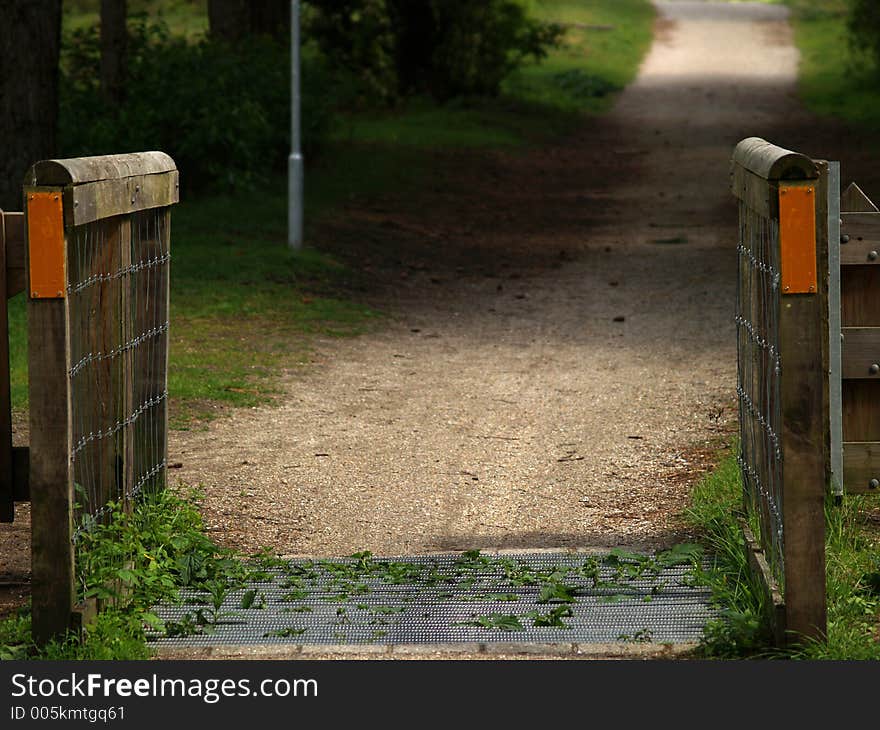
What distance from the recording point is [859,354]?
6.66 m

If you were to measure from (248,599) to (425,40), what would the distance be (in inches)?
1055

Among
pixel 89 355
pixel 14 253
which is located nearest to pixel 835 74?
pixel 14 253

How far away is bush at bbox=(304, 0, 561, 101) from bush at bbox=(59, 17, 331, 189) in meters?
7.04

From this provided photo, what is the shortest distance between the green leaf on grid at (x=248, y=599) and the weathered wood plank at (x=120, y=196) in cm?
152

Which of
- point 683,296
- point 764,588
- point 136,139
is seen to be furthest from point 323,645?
point 136,139

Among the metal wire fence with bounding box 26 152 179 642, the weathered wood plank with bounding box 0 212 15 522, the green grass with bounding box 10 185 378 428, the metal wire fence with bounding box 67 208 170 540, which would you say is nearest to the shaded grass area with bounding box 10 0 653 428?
the green grass with bounding box 10 185 378 428

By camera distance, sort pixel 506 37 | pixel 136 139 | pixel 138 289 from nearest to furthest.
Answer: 1. pixel 138 289
2. pixel 136 139
3. pixel 506 37

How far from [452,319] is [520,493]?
5.90 meters

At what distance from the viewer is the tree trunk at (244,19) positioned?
2498 centimetres

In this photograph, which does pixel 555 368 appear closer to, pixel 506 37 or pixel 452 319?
pixel 452 319

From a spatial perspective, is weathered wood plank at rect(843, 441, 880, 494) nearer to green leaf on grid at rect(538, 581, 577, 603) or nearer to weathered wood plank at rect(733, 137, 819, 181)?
green leaf on grid at rect(538, 581, 577, 603)

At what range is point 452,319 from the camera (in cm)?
1362

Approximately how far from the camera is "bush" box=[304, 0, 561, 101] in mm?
29500

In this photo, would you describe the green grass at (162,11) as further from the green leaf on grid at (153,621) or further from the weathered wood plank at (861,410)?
the green leaf on grid at (153,621)
